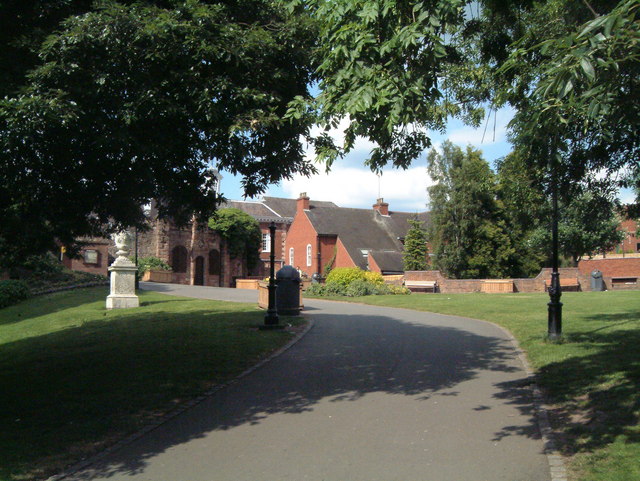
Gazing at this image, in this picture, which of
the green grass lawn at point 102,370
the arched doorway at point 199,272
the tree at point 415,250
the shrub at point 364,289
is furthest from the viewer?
the arched doorway at point 199,272

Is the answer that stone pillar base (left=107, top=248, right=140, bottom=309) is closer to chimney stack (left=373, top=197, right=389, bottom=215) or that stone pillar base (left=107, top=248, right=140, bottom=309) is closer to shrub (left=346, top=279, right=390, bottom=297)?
shrub (left=346, top=279, right=390, bottom=297)

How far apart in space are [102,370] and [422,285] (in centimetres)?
2746

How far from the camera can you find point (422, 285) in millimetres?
35656

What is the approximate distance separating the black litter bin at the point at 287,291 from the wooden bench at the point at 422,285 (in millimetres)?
18854

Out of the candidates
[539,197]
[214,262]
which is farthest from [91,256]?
[539,197]

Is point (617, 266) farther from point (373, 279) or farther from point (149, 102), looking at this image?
point (149, 102)

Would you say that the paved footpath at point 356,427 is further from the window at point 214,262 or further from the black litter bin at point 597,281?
the window at point 214,262

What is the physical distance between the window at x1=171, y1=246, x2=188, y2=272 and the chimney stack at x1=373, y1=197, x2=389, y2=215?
68.8 feet

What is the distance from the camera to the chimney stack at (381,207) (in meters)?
60.4

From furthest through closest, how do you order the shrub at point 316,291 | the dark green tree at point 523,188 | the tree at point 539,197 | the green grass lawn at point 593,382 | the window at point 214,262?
the window at point 214,262
the shrub at point 316,291
the dark green tree at point 523,188
the tree at point 539,197
the green grass lawn at point 593,382

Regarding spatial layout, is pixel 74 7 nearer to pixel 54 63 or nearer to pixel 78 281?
pixel 54 63

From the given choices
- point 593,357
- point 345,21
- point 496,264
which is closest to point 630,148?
point 593,357

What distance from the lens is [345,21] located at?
5965mm

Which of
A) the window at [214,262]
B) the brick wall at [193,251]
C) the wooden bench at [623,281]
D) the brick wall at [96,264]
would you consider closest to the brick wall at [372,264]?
the brick wall at [193,251]
